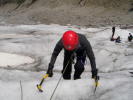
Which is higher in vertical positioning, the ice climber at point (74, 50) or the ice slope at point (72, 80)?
the ice climber at point (74, 50)

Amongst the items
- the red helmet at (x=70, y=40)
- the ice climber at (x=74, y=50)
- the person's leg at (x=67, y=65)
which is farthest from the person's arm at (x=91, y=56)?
the person's leg at (x=67, y=65)

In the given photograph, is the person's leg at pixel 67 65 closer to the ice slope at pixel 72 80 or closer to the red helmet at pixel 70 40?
the ice slope at pixel 72 80

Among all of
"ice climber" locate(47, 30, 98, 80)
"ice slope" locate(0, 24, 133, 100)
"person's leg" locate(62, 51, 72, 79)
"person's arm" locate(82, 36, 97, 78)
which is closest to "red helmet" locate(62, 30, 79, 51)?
"ice climber" locate(47, 30, 98, 80)

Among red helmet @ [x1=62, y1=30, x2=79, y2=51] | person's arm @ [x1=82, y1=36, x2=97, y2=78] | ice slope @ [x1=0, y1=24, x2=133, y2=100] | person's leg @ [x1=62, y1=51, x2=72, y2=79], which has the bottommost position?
ice slope @ [x1=0, y1=24, x2=133, y2=100]

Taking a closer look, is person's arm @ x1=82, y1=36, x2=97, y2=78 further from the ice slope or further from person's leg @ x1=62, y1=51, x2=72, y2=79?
person's leg @ x1=62, y1=51, x2=72, y2=79

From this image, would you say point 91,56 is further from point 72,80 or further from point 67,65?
point 67,65

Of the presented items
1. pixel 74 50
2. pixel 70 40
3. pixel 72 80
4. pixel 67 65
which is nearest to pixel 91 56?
pixel 74 50

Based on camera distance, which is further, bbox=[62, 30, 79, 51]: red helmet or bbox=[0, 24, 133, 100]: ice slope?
bbox=[0, 24, 133, 100]: ice slope

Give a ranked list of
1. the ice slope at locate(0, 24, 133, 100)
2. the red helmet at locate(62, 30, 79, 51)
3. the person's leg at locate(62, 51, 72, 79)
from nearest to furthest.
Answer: the red helmet at locate(62, 30, 79, 51)
the ice slope at locate(0, 24, 133, 100)
the person's leg at locate(62, 51, 72, 79)

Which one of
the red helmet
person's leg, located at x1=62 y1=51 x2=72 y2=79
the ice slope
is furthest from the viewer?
person's leg, located at x1=62 y1=51 x2=72 y2=79

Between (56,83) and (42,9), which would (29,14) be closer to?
(42,9)

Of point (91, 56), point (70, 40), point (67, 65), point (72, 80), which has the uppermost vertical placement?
point (70, 40)

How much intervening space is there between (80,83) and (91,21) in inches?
647

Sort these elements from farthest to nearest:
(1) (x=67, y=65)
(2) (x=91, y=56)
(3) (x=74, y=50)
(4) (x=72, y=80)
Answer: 1. (1) (x=67, y=65)
2. (4) (x=72, y=80)
3. (3) (x=74, y=50)
4. (2) (x=91, y=56)
